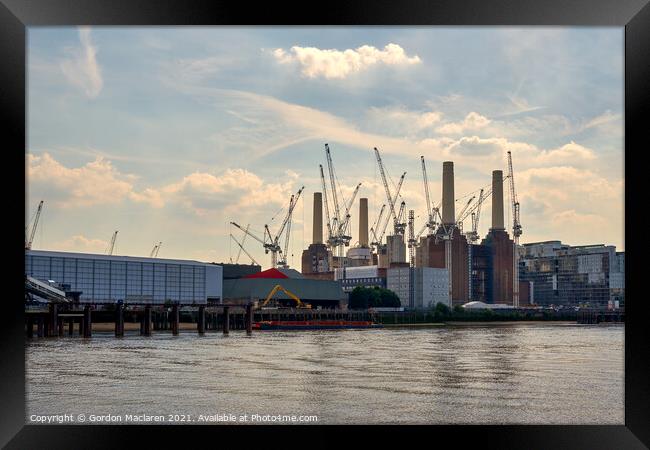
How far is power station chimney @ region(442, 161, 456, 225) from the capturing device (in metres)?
112

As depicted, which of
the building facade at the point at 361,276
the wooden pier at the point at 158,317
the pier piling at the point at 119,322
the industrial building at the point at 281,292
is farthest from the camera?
the building facade at the point at 361,276

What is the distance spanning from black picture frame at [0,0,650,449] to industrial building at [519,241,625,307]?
423 ft

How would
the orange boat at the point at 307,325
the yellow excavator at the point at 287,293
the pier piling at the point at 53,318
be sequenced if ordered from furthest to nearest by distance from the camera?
the yellow excavator at the point at 287,293 → the orange boat at the point at 307,325 → the pier piling at the point at 53,318

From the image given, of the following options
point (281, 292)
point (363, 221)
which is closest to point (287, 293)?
point (281, 292)

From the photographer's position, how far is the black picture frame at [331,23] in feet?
27.1

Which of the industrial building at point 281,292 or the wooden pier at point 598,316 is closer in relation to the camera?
the industrial building at point 281,292

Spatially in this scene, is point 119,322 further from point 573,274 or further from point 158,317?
point 573,274

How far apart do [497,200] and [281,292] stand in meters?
43.9

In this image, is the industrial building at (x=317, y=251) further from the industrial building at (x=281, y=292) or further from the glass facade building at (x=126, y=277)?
the glass facade building at (x=126, y=277)

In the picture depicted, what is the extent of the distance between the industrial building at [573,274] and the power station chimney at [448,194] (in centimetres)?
2829

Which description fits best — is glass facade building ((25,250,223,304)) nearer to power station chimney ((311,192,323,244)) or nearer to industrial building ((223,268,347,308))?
industrial building ((223,268,347,308))

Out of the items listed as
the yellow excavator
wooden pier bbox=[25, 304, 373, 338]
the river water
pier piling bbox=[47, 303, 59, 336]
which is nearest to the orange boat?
wooden pier bbox=[25, 304, 373, 338]

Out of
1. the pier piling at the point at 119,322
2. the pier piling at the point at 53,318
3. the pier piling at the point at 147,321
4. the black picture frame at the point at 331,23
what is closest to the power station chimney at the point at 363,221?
the pier piling at the point at 147,321

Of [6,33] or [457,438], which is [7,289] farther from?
[457,438]
